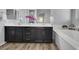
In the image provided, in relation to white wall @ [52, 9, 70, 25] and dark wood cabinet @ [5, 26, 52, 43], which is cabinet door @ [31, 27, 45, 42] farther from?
white wall @ [52, 9, 70, 25]

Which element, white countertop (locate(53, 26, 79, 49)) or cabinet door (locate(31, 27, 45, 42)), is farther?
cabinet door (locate(31, 27, 45, 42))

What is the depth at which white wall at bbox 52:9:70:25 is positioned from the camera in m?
0.63

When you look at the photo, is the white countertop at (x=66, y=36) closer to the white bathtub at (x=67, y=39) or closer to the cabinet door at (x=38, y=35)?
the white bathtub at (x=67, y=39)

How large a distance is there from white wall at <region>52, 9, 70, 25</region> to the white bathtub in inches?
2.4

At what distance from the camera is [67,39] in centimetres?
65

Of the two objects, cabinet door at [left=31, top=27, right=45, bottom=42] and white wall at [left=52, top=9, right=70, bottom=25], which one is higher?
white wall at [left=52, top=9, right=70, bottom=25]

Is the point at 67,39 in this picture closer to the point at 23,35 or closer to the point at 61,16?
the point at 61,16

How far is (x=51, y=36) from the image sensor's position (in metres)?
0.78

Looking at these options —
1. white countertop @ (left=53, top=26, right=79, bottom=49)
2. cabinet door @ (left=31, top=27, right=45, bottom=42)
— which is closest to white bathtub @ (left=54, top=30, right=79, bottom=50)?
white countertop @ (left=53, top=26, right=79, bottom=49)

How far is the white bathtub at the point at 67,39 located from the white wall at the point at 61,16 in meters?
0.06

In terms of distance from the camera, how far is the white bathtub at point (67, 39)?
0.60 metres
